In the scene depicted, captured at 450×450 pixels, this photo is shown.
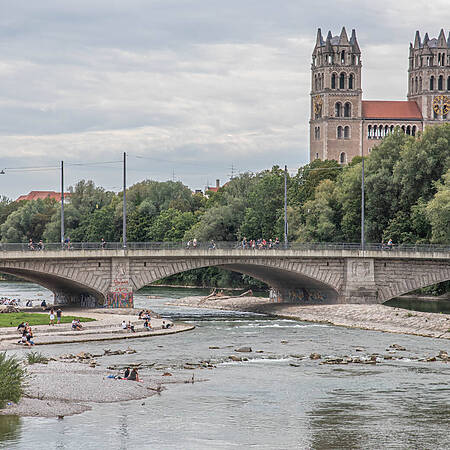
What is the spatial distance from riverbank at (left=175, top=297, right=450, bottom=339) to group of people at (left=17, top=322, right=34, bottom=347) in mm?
27053

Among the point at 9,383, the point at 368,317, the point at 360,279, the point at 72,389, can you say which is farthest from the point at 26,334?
the point at 360,279

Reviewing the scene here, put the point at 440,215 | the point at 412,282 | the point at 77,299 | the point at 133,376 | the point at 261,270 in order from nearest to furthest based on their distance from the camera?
the point at 133,376 < the point at 77,299 < the point at 412,282 < the point at 261,270 < the point at 440,215

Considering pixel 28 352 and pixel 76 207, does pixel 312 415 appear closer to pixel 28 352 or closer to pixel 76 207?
pixel 28 352

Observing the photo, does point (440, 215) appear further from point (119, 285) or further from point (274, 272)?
point (119, 285)

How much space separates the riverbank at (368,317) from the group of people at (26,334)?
88.8 ft

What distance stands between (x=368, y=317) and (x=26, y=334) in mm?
30464

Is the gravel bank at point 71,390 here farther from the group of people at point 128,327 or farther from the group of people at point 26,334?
the group of people at point 128,327

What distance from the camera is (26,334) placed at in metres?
60.4

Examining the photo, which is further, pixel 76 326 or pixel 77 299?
pixel 77 299

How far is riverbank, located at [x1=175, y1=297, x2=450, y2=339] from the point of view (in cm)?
7238

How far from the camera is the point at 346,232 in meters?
116

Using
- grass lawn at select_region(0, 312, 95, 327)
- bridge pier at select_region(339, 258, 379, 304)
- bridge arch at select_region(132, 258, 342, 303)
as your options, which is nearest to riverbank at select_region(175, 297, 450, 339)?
bridge arch at select_region(132, 258, 342, 303)

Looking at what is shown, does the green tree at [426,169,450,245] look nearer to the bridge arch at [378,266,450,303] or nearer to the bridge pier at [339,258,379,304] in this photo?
the bridge arch at [378,266,450,303]

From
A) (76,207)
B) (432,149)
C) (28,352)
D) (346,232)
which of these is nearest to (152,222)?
(76,207)
